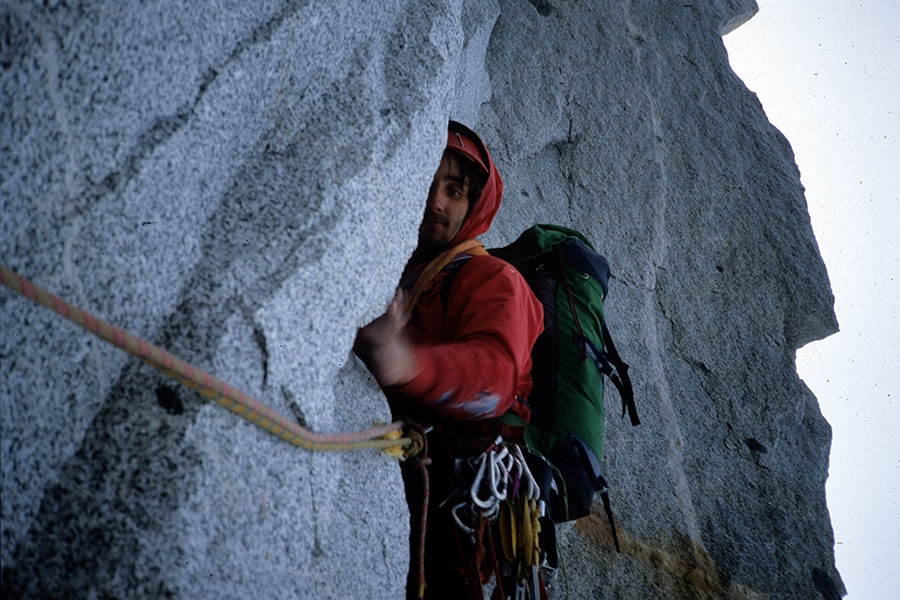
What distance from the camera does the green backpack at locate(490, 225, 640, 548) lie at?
232cm

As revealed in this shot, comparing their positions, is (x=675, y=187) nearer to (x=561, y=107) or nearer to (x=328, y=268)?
(x=561, y=107)

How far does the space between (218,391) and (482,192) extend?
1.64m

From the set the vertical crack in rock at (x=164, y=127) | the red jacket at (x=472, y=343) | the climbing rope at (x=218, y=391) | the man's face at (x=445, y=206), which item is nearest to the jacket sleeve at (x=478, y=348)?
the red jacket at (x=472, y=343)

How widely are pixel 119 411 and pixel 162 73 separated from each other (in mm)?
594

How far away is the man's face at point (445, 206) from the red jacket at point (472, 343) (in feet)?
0.54

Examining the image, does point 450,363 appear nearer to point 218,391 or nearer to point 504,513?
point 504,513

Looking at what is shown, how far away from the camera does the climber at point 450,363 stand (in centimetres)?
187

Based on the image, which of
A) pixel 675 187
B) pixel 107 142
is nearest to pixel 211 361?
pixel 107 142

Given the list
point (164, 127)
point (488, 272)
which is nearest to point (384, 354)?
point (488, 272)

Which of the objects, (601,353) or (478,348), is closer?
(478,348)

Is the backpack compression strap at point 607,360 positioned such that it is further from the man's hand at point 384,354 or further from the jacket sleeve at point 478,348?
the man's hand at point 384,354

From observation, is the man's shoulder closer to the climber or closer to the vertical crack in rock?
the climber

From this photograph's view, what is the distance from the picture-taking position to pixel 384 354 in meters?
1.83

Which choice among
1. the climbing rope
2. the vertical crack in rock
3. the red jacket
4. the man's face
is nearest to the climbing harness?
the red jacket
